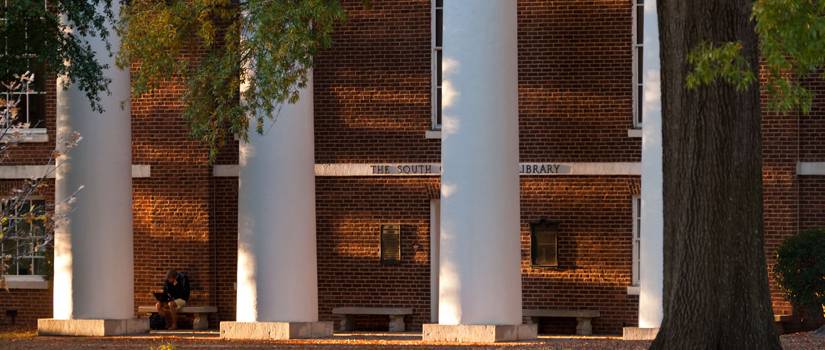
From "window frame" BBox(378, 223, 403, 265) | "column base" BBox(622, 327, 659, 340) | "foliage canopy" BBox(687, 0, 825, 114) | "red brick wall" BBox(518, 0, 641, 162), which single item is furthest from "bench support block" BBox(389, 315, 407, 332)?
"foliage canopy" BBox(687, 0, 825, 114)

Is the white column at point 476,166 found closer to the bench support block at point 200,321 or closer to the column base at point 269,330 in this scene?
the column base at point 269,330

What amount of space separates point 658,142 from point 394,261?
22.5 ft

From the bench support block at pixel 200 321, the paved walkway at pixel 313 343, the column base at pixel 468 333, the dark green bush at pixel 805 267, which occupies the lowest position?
the bench support block at pixel 200 321

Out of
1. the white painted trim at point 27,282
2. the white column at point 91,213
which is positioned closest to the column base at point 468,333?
the white column at point 91,213

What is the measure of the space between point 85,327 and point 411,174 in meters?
6.97

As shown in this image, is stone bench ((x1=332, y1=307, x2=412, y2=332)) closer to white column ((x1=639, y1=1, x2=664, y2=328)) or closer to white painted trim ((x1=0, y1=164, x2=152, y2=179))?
white painted trim ((x1=0, y1=164, x2=152, y2=179))

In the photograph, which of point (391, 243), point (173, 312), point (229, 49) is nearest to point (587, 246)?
point (391, 243)

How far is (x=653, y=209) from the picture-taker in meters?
26.9

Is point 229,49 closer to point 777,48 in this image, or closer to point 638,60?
point 777,48

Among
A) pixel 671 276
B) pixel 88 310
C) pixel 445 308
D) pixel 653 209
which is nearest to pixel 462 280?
pixel 445 308

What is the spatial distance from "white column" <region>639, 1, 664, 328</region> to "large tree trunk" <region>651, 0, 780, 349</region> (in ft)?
32.2

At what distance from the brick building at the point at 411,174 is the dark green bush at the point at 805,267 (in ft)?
6.69

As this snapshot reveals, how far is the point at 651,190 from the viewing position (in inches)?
1063

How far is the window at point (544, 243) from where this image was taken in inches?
1244
